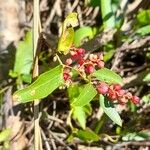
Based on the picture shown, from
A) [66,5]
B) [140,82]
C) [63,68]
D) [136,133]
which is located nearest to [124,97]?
[63,68]

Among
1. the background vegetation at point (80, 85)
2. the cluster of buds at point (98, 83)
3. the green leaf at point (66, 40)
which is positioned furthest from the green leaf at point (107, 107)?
the background vegetation at point (80, 85)

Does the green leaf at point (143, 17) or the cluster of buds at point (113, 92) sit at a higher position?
the green leaf at point (143, 17)

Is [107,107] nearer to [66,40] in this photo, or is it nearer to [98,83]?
[98,83]

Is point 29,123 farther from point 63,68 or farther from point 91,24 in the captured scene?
point 63,68

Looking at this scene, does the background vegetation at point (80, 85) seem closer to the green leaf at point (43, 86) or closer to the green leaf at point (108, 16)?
the green leaf at point (108, 16)

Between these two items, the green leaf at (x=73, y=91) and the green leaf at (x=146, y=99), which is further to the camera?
the green leaf at (x=146, y=99)

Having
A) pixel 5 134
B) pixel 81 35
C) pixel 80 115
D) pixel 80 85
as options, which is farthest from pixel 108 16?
pixel 5 134
